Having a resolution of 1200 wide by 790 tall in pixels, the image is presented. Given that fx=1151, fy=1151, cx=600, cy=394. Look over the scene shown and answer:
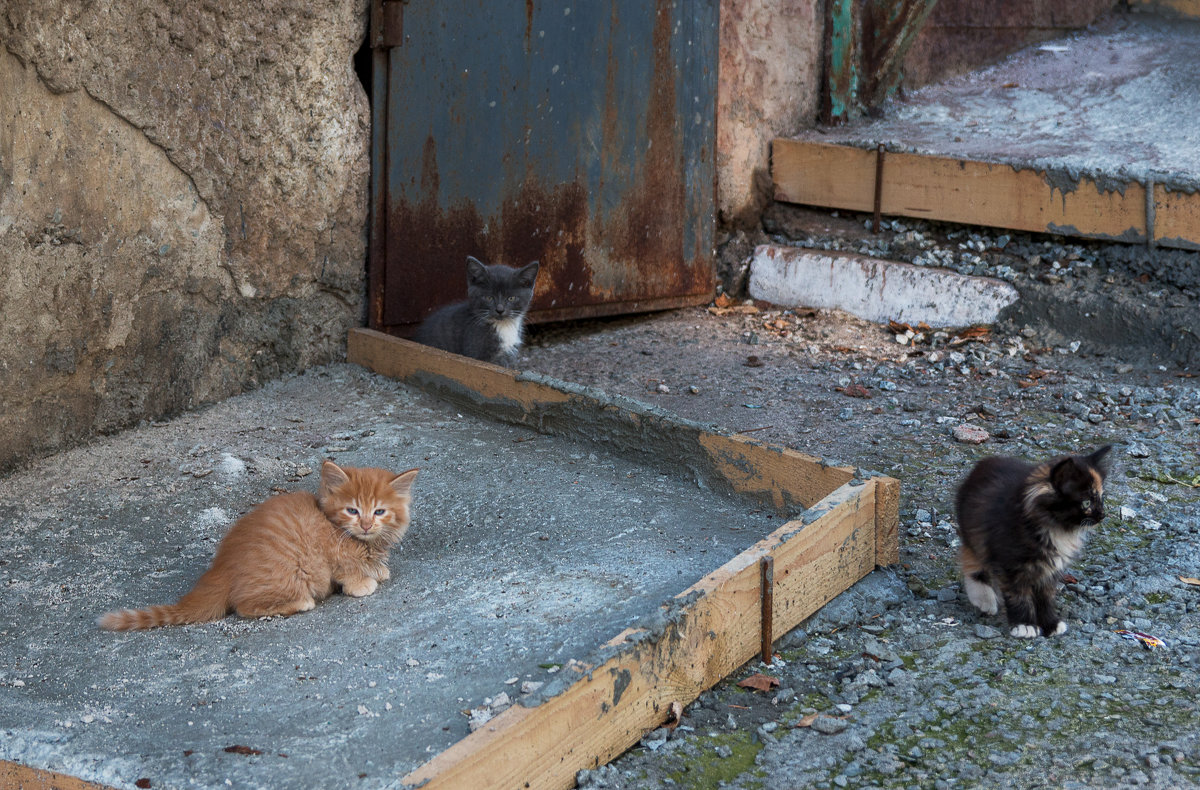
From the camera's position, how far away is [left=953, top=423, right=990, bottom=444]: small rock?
5.03 m

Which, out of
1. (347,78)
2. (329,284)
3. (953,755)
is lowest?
(953,755)

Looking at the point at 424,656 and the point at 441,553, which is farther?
the point at 441,553

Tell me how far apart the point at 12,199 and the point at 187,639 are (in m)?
1.80

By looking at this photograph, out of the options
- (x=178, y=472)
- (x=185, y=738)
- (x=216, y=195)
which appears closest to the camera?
(x=185, y=738)

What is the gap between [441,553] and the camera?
370 centimetres

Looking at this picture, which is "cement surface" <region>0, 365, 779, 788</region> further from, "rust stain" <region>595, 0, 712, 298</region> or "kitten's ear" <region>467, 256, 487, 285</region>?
"rust stain" <region>595, 0, 712, 298</region>

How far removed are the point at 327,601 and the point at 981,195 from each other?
4.77m

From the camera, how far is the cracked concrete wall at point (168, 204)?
401 centimetres

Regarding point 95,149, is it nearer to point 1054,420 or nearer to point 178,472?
point 178,472

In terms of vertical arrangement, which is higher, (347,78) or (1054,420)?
(347,78)

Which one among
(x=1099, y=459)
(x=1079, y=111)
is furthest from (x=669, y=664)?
(x=1079, y=111)

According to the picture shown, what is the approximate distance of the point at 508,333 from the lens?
17.9 ft

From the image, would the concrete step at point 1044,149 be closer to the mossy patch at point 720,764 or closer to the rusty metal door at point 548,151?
the rusty metal door at point 548,151

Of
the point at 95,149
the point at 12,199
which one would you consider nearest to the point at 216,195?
the point at 95,149
